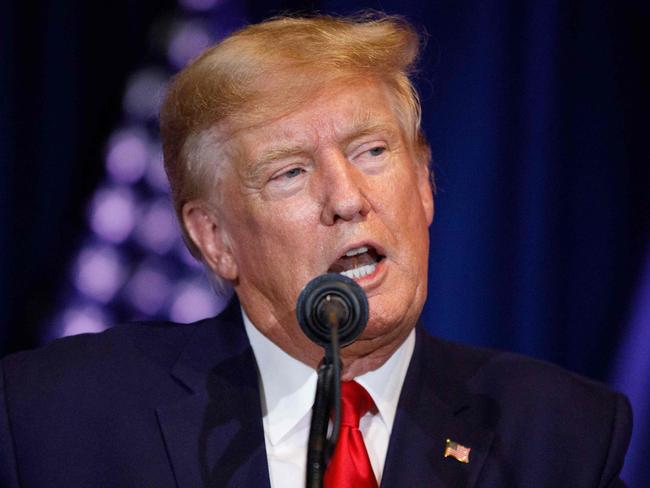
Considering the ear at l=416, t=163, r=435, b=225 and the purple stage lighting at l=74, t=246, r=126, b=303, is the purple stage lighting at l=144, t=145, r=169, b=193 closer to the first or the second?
the purple stage lighting at l=74, t=246, r=126, b=303

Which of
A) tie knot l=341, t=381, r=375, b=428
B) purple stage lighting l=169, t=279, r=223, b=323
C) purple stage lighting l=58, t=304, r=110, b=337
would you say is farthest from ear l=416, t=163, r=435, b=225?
purple stage lighting l=58, t=304, r=110, b=337

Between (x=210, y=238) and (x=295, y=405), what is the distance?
51 cm

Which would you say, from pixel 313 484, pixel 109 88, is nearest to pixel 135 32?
pixel 109 88

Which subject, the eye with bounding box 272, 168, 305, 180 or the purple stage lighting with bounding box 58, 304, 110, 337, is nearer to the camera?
the eye with bounding box 272, 168, 305, 180

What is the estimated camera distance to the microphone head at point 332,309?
6.15ft

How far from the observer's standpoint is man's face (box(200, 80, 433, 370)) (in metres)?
2.48

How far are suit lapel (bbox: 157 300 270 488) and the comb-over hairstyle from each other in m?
0.38

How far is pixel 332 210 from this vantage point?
2469 millimetres

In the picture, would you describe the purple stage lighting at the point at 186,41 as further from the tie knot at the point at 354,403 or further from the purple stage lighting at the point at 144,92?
the tie knot at the point at 354,403

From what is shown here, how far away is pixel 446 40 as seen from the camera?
342 cm

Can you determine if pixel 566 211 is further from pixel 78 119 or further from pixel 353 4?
pixel 78 119

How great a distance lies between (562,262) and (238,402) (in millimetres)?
1292

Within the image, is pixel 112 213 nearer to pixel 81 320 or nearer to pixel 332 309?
pixel 81 320

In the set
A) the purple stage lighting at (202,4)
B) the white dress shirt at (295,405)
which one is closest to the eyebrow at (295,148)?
the white dress shirt at (295,405)
